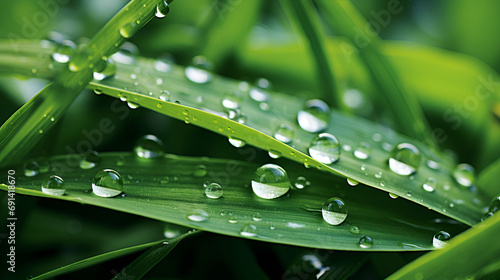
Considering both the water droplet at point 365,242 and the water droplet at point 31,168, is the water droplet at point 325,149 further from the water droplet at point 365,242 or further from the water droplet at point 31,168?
the water droplet at point 31,168

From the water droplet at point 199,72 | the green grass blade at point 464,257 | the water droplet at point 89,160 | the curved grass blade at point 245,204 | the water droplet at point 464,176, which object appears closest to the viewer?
the green grass blade at point 464,257

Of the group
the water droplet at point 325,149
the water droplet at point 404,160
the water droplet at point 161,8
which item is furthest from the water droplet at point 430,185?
the water droplet at point 161,8

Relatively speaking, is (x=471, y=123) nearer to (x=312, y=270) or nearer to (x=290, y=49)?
(x=290, y=49)

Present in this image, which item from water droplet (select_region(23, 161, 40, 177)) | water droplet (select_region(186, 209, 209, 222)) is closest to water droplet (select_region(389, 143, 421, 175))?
water droplet (select_region(186, 209, 209, 222))

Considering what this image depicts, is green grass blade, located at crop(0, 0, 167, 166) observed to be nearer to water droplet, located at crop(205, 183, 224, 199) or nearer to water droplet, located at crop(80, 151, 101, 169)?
water droplet, located at crop(80, 151, 101, 169)

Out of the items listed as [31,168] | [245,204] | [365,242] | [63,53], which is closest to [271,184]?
[245,204]

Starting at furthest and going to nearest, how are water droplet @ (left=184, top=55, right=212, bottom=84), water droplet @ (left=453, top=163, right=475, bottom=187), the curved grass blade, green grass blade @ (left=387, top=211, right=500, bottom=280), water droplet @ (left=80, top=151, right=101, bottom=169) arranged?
water droplet @ (left=184, top=55, right=212, bottom=84), water droplet @ (left=453, top=163, right=475, bottom=187), water droplet @ (left=80, top=151, right=101, bottom=169), the curved grass blade, green grass blade @ (left=387, top=211, right=500, bottom=280)
